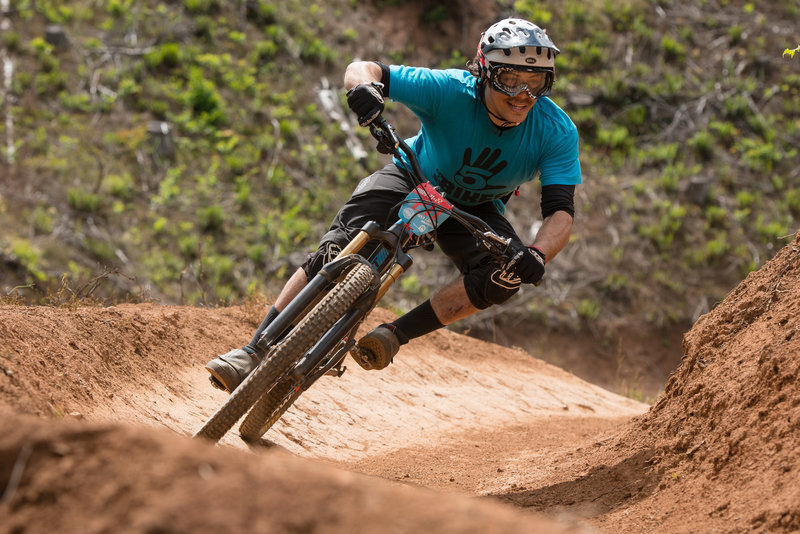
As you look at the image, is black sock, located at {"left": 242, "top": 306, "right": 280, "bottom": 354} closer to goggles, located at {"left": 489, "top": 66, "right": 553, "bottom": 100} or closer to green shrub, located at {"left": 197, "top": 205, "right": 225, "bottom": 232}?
goggles, located at {"left": 489, "top": 66, "right": 553, "bottom": 100}

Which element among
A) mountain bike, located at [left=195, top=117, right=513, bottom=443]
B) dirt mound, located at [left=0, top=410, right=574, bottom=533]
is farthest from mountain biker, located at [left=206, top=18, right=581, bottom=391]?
dirt mound, located at [left=0, top=410, right=574, bottom=533]

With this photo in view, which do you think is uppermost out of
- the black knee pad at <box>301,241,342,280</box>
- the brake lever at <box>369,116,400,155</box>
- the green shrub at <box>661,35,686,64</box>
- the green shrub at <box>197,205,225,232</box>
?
the green shrub at <box>661,35,686,64</box>

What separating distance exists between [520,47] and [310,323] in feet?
6.66

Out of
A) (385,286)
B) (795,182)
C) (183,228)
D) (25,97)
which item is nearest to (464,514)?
(385,286)

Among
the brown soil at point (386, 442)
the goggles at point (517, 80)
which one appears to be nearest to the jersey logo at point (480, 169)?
the goggles at point (517, 80)

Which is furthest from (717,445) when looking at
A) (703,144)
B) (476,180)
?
(703,144)

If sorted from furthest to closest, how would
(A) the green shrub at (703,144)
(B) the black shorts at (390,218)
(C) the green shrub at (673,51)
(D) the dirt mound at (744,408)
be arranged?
(C) the green shrub at (673,51) → (A) the green shrub at (703,144) → (B) the black shorts at (390,218) → (D) the dirt mound at (744,408)

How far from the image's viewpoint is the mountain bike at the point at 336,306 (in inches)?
150

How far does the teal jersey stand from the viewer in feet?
15.9

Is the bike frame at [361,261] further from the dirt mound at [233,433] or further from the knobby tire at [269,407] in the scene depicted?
the dirt mound at [233,433]

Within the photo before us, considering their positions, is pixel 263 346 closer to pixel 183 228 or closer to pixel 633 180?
pixel 183 228

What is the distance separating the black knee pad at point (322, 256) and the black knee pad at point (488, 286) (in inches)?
33.3

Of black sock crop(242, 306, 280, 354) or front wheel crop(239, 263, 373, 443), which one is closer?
front wheel crop(239, 263, 373, 443)

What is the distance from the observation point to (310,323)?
3.91 metres
